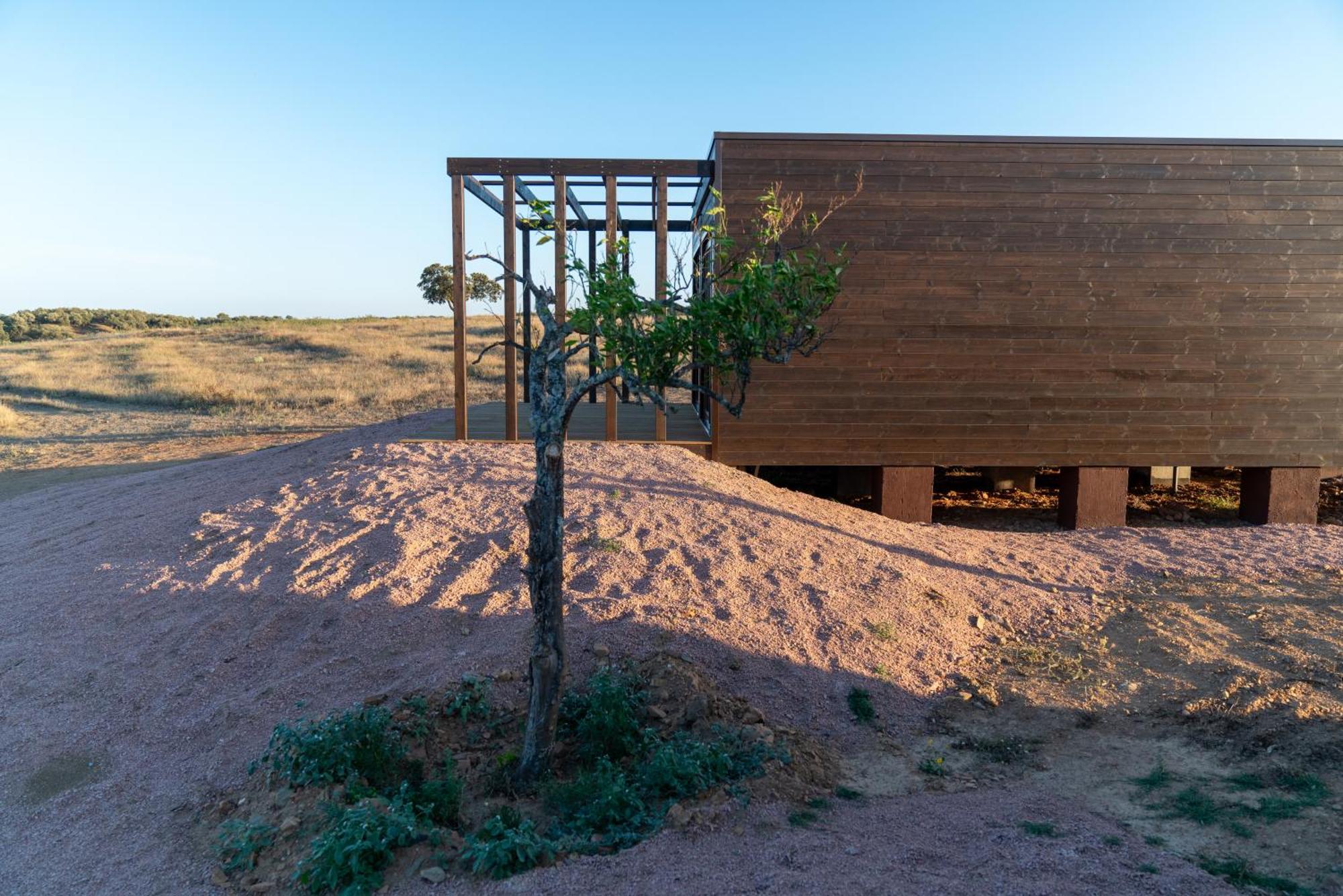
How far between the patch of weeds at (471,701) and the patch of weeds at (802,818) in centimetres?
171

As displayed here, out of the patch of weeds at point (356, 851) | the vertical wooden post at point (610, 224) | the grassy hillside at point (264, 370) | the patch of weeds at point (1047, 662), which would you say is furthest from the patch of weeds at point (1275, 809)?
the grassy hillside at point (264, 370)

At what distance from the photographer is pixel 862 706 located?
4.77m

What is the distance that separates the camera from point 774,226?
344cm

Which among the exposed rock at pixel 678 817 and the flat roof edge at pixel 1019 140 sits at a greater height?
the flat roof edge at pixel 1019 140

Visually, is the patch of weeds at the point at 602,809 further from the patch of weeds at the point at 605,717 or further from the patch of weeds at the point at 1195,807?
the patch of weeds at the point at 1195,807

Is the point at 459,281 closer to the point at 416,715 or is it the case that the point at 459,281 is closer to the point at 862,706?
the point at 416,715

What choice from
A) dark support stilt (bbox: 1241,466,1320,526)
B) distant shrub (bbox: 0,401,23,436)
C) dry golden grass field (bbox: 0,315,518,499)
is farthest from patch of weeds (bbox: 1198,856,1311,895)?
distant shrub (bbox: 0,401,23,436)

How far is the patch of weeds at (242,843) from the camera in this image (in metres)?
3.35

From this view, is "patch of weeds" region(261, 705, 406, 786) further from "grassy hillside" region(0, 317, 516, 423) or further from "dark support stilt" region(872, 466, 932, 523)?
"grassy hillside" region(0, 317, 516, 423)

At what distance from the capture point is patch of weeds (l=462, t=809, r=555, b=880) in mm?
3078

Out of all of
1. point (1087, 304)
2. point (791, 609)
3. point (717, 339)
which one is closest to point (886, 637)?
point (791, 609)

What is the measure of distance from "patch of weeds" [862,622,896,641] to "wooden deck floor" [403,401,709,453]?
2972mm

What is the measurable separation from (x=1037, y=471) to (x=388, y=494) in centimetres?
896

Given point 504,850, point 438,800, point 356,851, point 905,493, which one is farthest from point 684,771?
point 905,493
